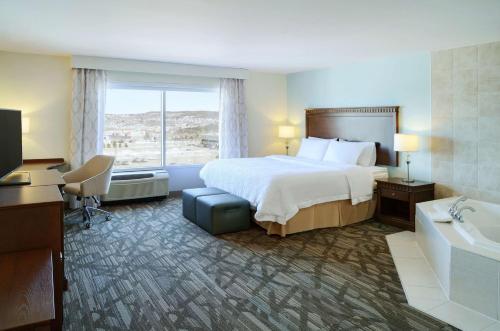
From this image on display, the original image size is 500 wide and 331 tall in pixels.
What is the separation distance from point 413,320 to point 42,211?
2.49 m

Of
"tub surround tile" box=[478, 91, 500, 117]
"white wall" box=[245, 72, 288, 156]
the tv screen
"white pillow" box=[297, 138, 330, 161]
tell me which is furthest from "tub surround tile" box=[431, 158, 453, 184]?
the tv screen

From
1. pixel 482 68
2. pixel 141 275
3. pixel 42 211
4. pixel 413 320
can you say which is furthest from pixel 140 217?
pixel 482 68

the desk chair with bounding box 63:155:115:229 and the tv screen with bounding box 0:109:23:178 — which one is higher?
the tv screen with bounding box 0:109:23:178

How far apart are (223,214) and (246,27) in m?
2.15

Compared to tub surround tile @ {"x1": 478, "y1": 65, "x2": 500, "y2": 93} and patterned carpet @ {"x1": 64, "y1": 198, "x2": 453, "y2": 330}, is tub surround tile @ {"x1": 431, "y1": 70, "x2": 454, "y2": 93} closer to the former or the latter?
tub surround tile @ {"x1": 478, "y1": 65, "x2": 500, "y2": 93}

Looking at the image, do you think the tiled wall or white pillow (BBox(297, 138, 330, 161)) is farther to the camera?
white pillow (BBox(297, 138, 330, 161))

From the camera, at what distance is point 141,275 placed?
319 centimetres

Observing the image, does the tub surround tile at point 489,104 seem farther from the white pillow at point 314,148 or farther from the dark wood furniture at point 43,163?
the dark wood furniture at point 43,163

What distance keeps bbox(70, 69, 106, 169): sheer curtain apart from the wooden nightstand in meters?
4.46

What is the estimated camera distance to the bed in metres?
4.16

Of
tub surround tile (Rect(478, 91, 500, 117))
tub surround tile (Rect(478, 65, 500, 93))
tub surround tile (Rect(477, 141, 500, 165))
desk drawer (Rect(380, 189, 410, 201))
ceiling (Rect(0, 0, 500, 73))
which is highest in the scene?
ceiling (Rect(0, 0, 500, 73))

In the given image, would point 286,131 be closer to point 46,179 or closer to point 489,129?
point 489,129

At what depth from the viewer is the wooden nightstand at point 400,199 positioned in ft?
14.7

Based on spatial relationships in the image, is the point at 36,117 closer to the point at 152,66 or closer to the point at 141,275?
the point at 152,66
